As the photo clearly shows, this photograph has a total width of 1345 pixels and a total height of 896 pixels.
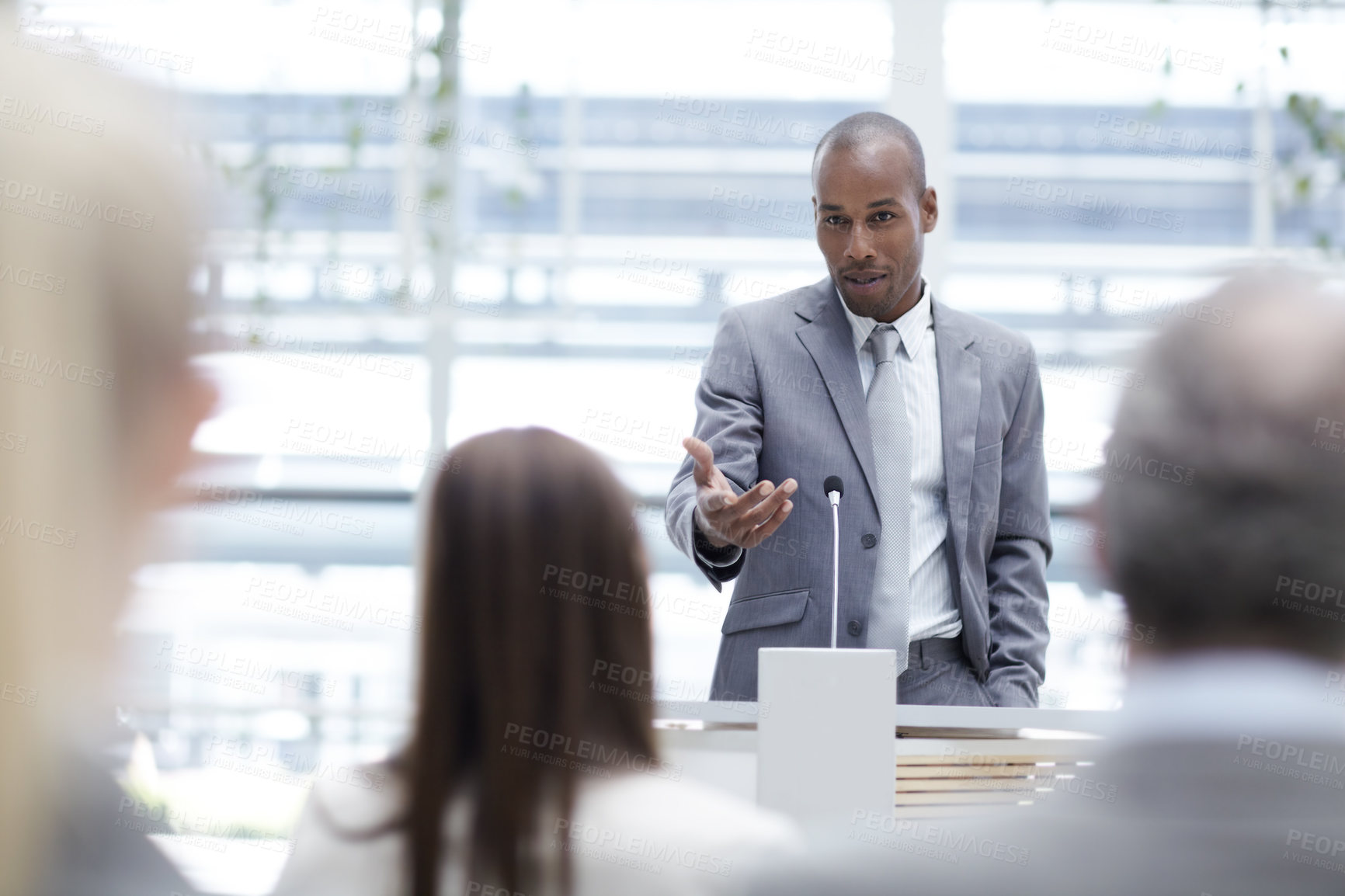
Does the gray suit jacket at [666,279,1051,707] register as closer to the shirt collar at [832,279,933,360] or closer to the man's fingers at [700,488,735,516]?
the shirt collar at [832,279,933,360]

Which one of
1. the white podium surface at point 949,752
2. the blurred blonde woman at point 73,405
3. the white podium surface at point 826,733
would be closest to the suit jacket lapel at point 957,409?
the white podium surface at point 949,752

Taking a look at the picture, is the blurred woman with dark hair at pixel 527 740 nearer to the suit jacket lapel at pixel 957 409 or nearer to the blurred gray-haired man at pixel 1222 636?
the blurred gray-haired man at pixel 1222 636

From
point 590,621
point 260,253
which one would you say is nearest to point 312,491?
point 260,253

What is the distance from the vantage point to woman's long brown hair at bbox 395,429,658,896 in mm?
853

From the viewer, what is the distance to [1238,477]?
572mm

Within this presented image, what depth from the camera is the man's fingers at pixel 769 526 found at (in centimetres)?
154

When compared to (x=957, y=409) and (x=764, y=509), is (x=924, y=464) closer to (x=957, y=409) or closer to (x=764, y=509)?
(x=957, y=409)

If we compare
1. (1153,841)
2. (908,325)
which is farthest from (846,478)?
(1153,841)

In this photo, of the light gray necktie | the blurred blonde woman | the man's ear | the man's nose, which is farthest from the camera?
the man's ear

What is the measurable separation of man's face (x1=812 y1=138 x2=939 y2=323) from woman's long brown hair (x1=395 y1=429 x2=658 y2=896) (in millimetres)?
1081

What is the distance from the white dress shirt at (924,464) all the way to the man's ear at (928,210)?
11 cm

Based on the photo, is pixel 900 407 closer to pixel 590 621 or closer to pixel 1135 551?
pixel 590 621

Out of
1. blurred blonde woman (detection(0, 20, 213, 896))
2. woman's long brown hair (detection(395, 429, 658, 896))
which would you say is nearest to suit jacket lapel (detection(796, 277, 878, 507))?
woman's long brown hair (detection(395, 429, 658, 896))

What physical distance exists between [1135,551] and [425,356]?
313 cm
